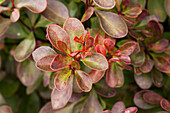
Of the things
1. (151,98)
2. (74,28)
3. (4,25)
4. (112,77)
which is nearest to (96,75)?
(112,77)

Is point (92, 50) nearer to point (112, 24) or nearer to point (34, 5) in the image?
point (112, 24)

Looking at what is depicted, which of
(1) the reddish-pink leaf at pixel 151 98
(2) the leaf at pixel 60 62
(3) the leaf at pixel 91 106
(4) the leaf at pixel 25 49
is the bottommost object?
(3) the leaf at pixel 91 106

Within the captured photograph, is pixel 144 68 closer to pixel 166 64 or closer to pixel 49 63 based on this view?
pixel 166 64

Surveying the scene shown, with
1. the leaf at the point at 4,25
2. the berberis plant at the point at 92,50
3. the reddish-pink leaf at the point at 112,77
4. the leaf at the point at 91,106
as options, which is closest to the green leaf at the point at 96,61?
the berberis plant at the point at 92,50

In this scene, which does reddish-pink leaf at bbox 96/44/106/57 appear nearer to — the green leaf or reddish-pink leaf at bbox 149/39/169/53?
the green leaf

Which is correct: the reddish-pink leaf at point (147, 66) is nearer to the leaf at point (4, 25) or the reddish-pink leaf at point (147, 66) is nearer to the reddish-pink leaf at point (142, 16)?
the reddish-pink leaf at point (142, 16)

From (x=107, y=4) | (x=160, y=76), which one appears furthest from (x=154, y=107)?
(x=107, y=4)

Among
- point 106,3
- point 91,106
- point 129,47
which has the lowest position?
point 91,106
